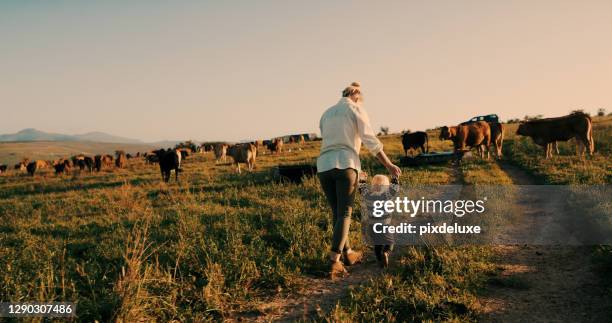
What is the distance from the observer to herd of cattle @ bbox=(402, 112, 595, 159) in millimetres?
16609

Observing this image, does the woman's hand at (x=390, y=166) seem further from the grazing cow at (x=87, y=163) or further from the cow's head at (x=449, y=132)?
the grazing cow at (x=87, y=163)

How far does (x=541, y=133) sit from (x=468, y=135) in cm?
322

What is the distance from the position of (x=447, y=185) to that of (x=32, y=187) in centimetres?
2042

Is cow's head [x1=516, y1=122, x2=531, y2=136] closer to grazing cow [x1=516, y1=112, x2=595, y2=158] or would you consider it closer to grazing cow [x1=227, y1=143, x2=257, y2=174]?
grazing cow [x1=516, y1=112, x2=595, y2=158]

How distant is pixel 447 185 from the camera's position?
39.9 feet

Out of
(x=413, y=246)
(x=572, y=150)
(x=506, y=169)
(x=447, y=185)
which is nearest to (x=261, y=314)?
(x=413, y=246)

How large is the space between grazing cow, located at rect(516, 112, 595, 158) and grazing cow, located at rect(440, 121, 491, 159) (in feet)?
6.24

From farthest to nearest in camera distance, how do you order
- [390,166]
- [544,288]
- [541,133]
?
[541,133], [390,166], [544,288]

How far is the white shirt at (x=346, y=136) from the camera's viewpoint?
517 centimetres

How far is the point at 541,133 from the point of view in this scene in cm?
1784

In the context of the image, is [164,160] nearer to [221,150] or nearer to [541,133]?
[221,150]

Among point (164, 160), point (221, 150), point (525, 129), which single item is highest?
point (525, 129)

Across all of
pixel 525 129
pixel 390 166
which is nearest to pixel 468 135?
pixel 525 129

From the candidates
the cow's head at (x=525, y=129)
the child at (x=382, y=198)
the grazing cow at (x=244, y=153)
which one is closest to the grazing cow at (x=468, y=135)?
the cow's head at (x=525, y=129)
